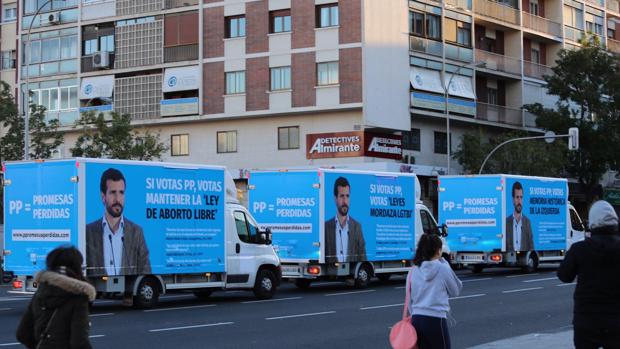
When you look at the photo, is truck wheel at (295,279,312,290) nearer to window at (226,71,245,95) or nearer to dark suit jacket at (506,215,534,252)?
dark suit jacket at (506,215,534,252)

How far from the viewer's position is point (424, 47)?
5006 centimetres

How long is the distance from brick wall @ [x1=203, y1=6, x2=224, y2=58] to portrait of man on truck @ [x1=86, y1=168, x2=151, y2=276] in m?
30.2

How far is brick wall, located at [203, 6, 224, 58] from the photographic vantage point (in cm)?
4988

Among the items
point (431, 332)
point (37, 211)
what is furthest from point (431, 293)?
point (37, 211)

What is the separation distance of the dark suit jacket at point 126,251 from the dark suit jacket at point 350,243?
602 centimetres

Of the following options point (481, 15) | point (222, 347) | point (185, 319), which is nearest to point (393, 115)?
point (481, 15)

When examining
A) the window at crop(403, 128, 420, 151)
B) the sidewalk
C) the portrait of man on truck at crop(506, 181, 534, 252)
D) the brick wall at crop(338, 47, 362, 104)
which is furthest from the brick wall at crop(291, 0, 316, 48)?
the sidewalk

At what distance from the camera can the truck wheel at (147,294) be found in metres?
20.4

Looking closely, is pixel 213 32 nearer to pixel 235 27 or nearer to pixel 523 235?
pixel 235 27

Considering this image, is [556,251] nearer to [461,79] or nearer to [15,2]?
[461,79]

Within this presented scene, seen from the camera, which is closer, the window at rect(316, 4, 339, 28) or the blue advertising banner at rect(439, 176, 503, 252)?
the blue advertising banner at rect(439, 176, 503, 252)

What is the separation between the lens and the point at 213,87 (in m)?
50.0

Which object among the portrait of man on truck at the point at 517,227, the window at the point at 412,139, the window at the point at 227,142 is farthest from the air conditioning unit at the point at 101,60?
the portrait of man on truck at the point at 517,227

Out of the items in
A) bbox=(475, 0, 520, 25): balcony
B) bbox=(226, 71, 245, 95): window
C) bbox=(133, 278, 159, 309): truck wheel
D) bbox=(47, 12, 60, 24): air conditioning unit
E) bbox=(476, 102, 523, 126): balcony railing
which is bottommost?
bbox=(133, 278, 159, 309): truck wheel
